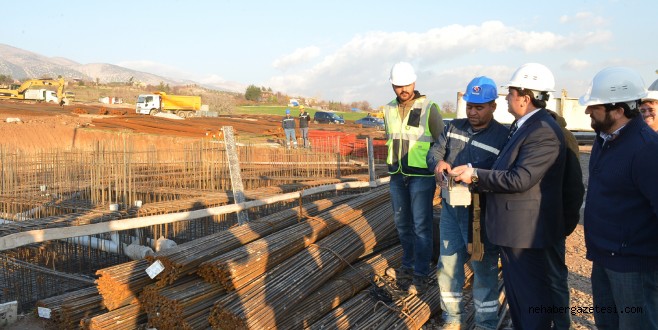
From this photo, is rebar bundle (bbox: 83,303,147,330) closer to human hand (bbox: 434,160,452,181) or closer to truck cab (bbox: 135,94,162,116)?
human hand (bbox: 434,160,452,181)

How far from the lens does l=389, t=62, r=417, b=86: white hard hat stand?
4.33 m

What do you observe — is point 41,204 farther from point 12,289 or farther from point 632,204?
point 632,204

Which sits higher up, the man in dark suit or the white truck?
the white truck

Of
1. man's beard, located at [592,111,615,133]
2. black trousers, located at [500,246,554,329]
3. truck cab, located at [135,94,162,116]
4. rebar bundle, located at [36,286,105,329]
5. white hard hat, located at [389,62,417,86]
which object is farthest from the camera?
truck cab, located at [135,94,162,116]

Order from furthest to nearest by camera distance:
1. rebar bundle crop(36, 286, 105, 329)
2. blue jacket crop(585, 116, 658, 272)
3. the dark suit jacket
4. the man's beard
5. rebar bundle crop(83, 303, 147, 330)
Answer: rebar bundle crop(36, 286, 105, 329)
rebar bundle crop(83, 303, 147, 330)
the dark suit jacket
the man's beard
blue jacket crop(585, 116, 658, 272)

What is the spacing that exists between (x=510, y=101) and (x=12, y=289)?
5313 millimetres

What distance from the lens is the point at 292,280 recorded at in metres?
4.02

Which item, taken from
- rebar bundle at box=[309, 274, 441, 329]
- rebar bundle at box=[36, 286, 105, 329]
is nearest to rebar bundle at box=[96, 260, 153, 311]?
rebar bundle at box=[36, 286, 105, 329]

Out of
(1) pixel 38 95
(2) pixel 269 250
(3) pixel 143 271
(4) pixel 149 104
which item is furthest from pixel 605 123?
(1) pixel 38 95

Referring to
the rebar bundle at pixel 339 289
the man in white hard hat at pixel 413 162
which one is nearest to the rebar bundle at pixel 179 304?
the rebar bundle at pixel 339 289

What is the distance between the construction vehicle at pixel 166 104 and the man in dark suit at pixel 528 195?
31635mm

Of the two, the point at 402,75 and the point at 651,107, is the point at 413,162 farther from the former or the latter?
the point at 651,107

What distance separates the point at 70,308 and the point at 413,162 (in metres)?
2.95

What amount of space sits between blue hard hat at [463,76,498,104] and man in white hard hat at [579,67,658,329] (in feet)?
2.79
